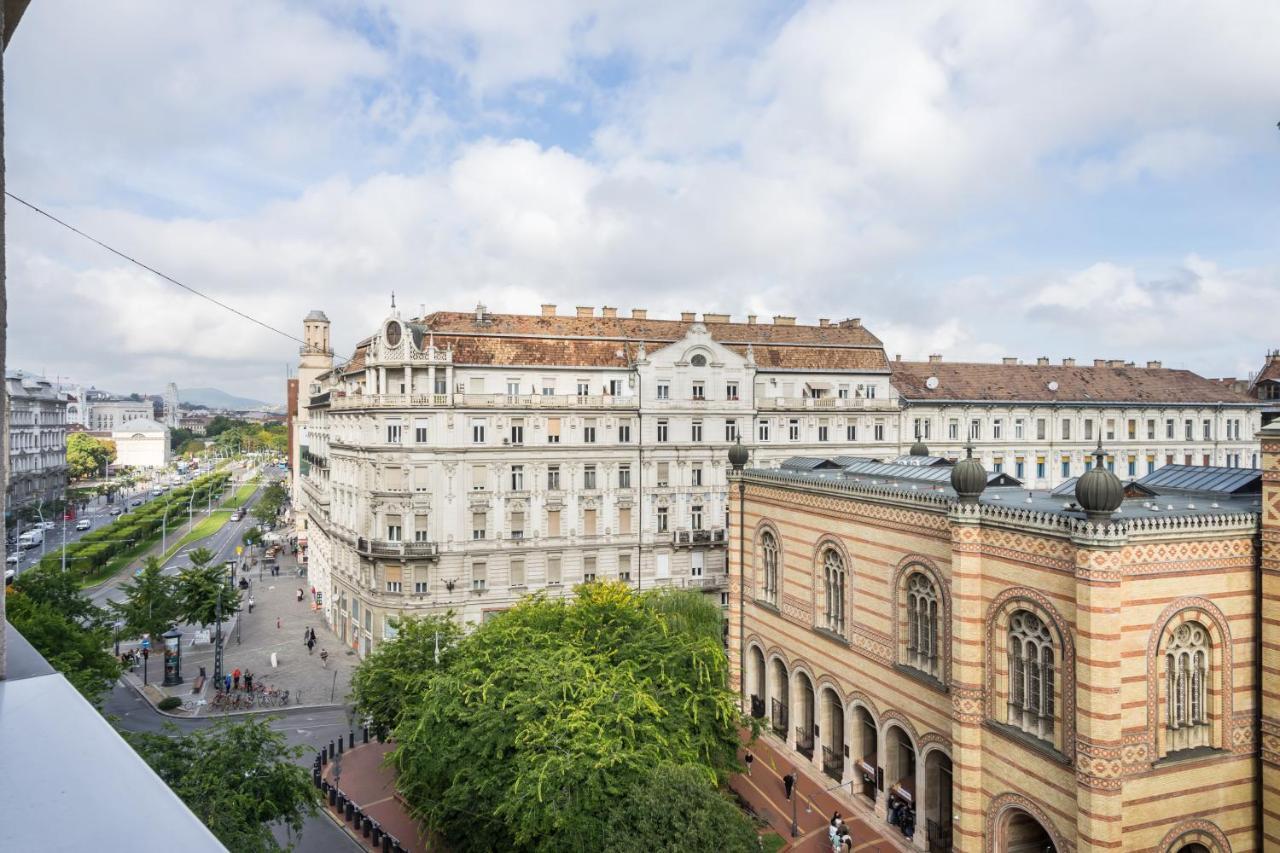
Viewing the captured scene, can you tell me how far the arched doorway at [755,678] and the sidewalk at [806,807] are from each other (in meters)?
2.55

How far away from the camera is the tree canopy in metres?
124

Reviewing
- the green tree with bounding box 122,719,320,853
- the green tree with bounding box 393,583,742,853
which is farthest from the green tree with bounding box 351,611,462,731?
the green tree with bounding box 122,719,320,853

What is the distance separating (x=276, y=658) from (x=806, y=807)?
1440 inches

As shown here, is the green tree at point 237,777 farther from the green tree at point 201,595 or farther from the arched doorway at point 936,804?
the green tree at point 201,595

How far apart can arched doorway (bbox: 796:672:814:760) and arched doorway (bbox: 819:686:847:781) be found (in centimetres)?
173

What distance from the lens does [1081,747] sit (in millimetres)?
20688

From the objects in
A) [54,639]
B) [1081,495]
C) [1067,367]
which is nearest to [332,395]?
[54,639]

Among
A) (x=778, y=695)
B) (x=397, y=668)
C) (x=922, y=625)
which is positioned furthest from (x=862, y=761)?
(x=397, y=668)

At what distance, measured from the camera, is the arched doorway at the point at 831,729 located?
110 ft

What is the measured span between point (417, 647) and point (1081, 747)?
24590 mm

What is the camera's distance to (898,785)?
2967 cm

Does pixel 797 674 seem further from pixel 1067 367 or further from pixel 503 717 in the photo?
pixel 1067 367

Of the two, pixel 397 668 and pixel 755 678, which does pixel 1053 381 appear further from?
pixel 397 668

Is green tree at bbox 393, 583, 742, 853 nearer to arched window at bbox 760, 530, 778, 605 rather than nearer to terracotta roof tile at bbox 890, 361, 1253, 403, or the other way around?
arched window at bbox 760, 530, 778, 605
